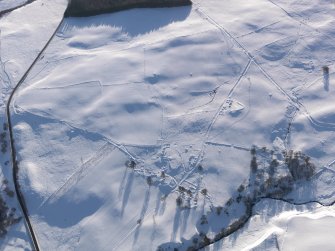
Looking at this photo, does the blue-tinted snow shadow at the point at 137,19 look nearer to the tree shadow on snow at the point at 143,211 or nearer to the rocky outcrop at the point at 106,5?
the rocky outcrop at the point at 106,5

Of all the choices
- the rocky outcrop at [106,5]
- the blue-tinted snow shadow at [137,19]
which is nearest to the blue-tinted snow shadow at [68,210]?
the blue-tinted snow shadow at [137,19]

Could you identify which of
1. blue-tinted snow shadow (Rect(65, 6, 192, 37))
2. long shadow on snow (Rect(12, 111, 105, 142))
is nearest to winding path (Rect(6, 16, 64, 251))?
long shadow on snow (Rect(12, 111, 105, 142))

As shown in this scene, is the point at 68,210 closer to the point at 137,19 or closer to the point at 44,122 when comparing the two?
the point at 44,122

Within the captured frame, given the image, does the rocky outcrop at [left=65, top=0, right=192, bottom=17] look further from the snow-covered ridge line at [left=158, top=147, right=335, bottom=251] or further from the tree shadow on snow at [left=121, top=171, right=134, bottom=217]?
the tree shadow on snow at [left=121, top=171, right=134, bottom=217]

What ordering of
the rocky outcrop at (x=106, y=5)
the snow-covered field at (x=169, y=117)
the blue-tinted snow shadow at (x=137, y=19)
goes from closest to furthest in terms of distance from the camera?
the snow-covered field at (x=169, y=117) → the blue-tinted snow shadow at (x=137, y=19) → the rocky outcrop at (x=106, y=5)

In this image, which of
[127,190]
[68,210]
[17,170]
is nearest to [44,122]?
[17,170]

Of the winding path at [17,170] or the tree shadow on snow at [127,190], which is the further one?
the tree shadow on snow at [127,190]

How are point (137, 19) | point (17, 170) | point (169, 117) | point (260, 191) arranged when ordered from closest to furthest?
1. point (260, 191)
2. point (17, 170)
3. point (169, 117)
4. point (137, 19)
